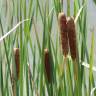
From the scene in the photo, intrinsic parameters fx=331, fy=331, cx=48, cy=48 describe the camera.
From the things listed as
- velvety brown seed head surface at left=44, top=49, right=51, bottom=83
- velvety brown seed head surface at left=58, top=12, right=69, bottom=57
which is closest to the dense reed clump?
velvety brown seed head surface at left=44, top=49, right=51, bottom=83

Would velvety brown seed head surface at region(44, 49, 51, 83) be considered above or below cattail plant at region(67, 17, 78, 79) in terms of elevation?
below

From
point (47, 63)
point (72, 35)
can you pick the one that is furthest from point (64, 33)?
point (47, 63)

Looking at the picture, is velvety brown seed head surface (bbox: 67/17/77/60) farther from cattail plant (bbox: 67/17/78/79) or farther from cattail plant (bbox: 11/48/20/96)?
cattail plant (bbox: 11/48/20/96)

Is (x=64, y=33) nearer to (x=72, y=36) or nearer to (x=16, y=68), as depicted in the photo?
(x=72, y=36)

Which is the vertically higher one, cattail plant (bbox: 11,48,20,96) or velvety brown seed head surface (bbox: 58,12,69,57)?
velvety brown seed head surface (bbox: 58,12,69,57)

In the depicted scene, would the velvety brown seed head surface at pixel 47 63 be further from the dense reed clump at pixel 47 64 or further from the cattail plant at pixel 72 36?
the cattail plant at pixel 72 36

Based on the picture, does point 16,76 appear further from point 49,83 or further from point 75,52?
point 75,52

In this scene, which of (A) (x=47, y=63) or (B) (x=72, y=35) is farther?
(A) (x=47, y=63)

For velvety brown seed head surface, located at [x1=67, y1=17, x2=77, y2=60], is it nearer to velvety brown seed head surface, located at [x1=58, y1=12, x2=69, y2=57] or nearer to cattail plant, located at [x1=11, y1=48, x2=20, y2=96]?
velvety brown seed head surface, located at [x1=58, y1=12, x2=69, y2=57]

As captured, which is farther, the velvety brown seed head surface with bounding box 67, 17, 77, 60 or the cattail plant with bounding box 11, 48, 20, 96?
the cattail plant with bounding box 11, 48, 20, 96

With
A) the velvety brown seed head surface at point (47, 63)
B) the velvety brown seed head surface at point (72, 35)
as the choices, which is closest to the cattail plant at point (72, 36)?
the velvety brown seed head surface at point (72, 35)

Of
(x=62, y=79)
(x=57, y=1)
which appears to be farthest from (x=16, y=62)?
(x=57, y=1)
